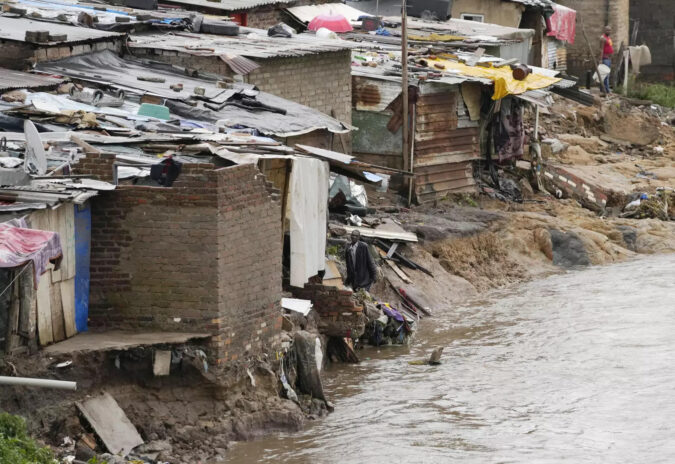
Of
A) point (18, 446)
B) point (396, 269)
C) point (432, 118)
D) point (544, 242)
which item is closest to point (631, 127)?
point (432, 118)

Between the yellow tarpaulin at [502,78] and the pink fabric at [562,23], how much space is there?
28.6 ft

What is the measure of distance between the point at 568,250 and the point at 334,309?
8.03 m

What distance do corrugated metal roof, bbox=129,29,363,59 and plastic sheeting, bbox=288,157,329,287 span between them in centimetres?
456

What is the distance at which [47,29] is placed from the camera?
17.8 m

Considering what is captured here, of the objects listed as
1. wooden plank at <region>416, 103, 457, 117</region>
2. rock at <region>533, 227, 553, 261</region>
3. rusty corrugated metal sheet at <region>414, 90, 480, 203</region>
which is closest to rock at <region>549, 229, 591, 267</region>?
rock at <region>533, 227, 553, 261</region>

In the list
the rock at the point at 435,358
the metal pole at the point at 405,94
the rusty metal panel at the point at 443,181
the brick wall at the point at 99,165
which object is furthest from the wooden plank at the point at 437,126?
the brick wall at the point at 99,165

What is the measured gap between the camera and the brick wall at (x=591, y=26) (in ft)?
115

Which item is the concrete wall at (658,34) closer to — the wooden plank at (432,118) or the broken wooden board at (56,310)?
the wooden plank at (432,118)

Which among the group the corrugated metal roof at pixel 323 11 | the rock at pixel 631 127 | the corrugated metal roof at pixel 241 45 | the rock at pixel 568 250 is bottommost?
the rock at pixel 568 250

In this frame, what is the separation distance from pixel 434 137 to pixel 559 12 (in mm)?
11620

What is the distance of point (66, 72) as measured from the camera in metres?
16.8

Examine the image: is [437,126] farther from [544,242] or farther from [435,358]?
[435,358]

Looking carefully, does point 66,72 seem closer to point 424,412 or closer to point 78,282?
point 78,282

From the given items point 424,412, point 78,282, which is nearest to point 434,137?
point 424,412
